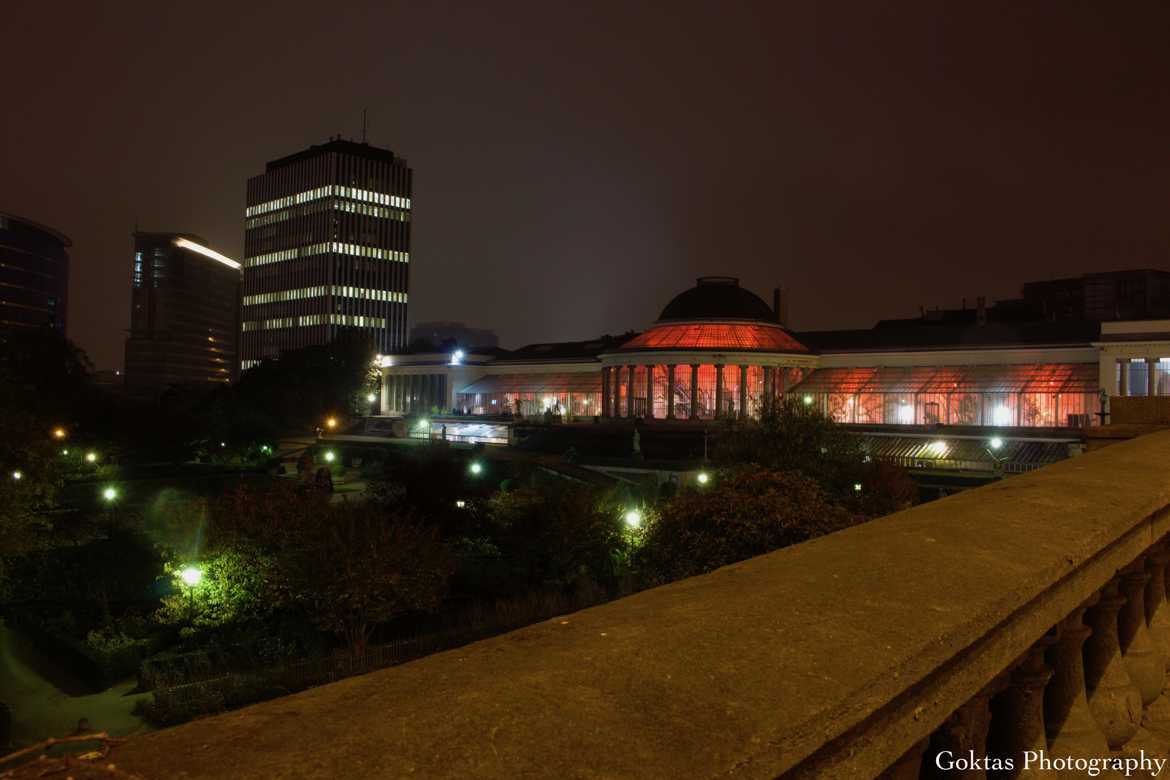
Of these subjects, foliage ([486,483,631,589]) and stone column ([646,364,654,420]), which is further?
stone column ([646,364,654,420])

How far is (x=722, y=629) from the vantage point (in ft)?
8.21

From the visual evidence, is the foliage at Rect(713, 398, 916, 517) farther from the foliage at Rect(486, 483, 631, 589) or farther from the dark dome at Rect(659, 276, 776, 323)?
the dark dome at Rect(659, 276, 776, 323)

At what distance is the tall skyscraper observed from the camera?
462ft

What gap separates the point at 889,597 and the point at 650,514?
3039 cm

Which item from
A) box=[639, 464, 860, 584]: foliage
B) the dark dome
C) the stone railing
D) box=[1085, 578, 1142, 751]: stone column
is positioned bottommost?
box=[639, 464, 860, 584]: foliage

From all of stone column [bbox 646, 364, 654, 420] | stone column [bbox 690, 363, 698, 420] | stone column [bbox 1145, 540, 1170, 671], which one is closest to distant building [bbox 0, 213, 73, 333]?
stone column [bbox 646, 364, 654, 420]

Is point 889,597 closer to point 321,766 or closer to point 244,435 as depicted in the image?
point 321,766

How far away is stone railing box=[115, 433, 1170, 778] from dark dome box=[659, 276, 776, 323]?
224 ft

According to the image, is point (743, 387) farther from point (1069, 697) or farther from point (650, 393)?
point (1069, 697)

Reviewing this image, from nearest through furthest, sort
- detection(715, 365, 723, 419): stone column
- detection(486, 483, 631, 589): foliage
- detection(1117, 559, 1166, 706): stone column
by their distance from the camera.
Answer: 1. detection(1117, 559, 1166, 706): stone column
2. detection(486, 483, 631, 589): foliage
3. detection(715, 365, 723, 419): stone column

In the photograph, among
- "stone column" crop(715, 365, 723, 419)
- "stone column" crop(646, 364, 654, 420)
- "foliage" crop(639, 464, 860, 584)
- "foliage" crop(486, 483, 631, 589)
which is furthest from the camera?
"stone column" crop(646, 364, 654, 420)

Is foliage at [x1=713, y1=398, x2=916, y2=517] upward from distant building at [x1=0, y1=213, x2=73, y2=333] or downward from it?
downward

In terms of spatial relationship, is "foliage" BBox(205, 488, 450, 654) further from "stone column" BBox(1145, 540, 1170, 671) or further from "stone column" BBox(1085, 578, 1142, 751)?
"stone column" BBox(1085, 578, 1142, 751)

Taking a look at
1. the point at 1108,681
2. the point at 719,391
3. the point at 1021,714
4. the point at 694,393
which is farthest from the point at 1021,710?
the point at 694,393
